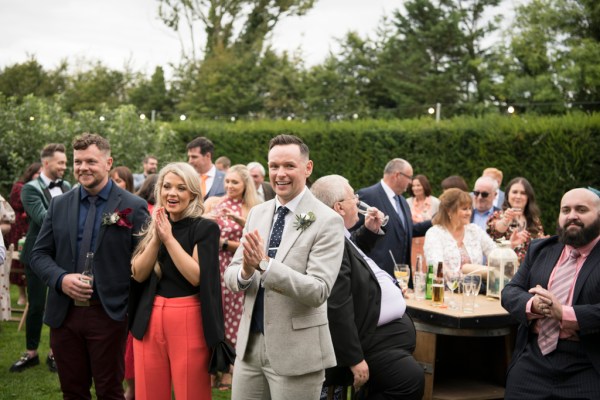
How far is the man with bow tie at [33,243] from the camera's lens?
6.96m

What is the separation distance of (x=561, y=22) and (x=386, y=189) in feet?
62.0

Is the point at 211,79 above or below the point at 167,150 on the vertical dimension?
above

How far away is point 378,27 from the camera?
32.0 metres

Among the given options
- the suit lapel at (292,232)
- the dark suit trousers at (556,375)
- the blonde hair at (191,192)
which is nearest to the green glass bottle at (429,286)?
the dark suit trousers at (556,375)

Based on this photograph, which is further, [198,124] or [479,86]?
[479,86]

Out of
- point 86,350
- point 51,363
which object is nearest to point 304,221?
point 86,350

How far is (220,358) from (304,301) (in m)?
0.98

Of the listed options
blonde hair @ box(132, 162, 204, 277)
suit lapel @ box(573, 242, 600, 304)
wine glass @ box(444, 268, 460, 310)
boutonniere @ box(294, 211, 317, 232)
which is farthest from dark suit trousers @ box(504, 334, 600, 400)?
blonde hair @ box(132, 162, 204, 277)

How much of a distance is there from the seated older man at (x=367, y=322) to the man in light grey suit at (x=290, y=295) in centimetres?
43

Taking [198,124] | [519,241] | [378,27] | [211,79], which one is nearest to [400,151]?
[198,124]

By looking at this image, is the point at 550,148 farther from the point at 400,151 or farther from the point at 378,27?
the point at 378,27

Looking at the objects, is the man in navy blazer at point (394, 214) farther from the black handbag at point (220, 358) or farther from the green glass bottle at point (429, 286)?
the black handbag at point (220, 358)

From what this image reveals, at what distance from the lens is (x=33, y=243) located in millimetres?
6957

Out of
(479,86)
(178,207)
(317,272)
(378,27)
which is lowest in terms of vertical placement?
(317,272)
